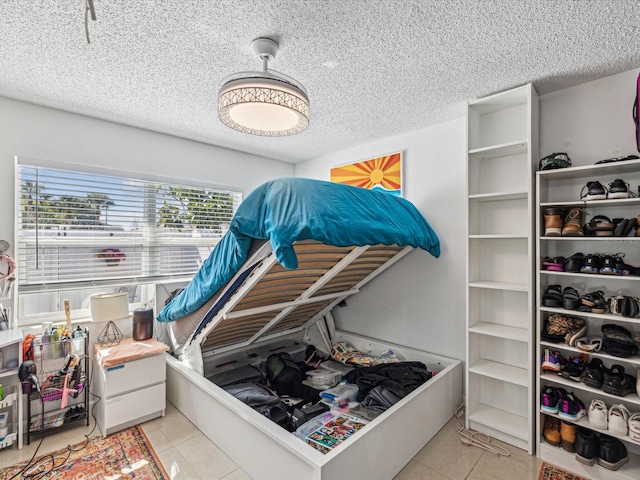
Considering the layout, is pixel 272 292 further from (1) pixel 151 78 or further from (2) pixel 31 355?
(2) pixel 31 355

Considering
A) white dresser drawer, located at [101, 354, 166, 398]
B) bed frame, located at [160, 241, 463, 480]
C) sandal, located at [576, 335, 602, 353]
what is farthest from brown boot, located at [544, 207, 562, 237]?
white dresser drawer, located at [101, 354, 166, 398]

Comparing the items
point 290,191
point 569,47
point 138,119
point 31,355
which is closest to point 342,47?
point 290,191

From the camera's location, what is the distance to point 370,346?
3012 mm

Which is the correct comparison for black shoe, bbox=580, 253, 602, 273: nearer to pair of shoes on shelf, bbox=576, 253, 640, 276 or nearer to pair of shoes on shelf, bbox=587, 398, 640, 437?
pair of shoes on shelf, bbox=576, 253, 640, 276

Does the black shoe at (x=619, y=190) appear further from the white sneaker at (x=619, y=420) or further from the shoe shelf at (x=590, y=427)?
the shoe shelf at (x=590, y=427)

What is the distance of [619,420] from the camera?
168 cm

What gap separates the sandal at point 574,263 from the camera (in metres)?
1.85

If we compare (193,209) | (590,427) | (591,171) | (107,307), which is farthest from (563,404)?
(193,209)

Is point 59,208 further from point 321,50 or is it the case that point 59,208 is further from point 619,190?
point 619,190

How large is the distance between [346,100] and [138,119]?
1.68 meters

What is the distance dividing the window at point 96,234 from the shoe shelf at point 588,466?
3.07 metres

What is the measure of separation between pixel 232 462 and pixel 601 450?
2.11 m

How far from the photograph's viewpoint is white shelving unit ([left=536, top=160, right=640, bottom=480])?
5.66 feet

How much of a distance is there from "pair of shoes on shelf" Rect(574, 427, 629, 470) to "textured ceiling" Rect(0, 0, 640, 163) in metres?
2.12
